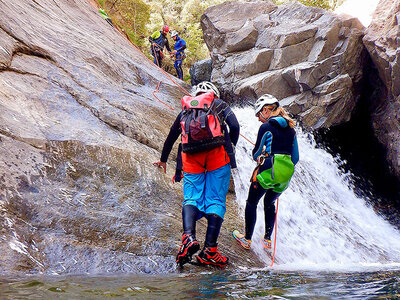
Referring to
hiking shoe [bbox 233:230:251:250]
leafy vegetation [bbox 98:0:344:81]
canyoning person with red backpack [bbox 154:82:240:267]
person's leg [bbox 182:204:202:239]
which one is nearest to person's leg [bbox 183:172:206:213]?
canyoning person with red backpack [bbox 154:82:240:267]

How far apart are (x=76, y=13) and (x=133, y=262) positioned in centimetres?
1000

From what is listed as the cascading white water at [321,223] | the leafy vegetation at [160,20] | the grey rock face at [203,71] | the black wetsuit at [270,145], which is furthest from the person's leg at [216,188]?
the leafy vegetation at [160,20]

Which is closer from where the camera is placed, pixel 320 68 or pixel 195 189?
pixel 195 189

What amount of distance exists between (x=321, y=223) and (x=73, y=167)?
223 inches

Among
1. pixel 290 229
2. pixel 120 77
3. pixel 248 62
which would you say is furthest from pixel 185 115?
pixel 248 62

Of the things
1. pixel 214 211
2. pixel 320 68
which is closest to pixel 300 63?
pixel 320 68

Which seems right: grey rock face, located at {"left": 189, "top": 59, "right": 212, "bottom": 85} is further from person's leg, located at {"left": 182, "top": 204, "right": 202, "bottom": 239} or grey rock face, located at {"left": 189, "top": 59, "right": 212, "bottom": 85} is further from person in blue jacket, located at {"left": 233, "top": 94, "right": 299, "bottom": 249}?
person's leg, located at {"left": 182, "top": 204, "right": 202, "bottom": 239}

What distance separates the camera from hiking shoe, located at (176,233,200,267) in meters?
3.53

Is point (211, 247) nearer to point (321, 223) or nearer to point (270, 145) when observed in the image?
point (270, 145)

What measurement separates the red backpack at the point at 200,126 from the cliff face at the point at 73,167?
1.29 m

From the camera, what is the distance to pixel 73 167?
455cm

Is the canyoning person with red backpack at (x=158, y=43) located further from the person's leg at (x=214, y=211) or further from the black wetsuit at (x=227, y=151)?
the person's leg at (x=214, y=211)

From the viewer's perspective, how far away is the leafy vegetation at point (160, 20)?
21812 mm

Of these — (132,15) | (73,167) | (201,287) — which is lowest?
(201,287)
